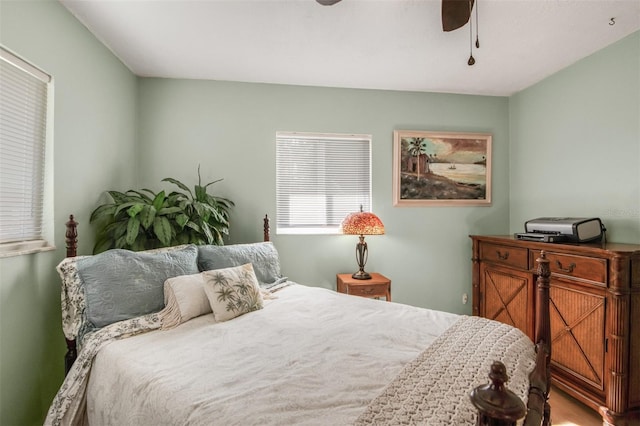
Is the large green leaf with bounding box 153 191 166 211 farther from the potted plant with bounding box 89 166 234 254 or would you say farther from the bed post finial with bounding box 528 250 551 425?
the bed post finial with bounding box 528 250 551 425

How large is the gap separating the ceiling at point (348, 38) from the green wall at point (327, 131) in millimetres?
222

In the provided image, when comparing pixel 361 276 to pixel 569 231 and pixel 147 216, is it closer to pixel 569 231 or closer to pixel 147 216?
pixel 569 231

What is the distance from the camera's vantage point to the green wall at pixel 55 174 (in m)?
1.60

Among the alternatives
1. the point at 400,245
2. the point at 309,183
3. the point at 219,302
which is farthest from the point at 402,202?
the point at 219,302

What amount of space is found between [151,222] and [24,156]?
76 centimetres

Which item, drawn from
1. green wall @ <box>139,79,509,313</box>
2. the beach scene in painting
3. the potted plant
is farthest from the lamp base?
the potted plant

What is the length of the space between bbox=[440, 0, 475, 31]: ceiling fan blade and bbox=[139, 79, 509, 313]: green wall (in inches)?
65.0

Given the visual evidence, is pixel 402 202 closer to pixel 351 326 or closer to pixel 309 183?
pixel 309 183

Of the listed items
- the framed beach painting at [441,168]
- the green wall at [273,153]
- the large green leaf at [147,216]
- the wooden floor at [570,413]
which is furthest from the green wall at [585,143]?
the large green leaf at [147,216]

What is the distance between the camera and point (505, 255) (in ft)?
9.32

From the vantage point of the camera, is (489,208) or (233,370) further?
(489,208)

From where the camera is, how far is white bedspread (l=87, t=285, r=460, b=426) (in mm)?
1012

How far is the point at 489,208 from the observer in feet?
11.5

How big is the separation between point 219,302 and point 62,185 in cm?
122
